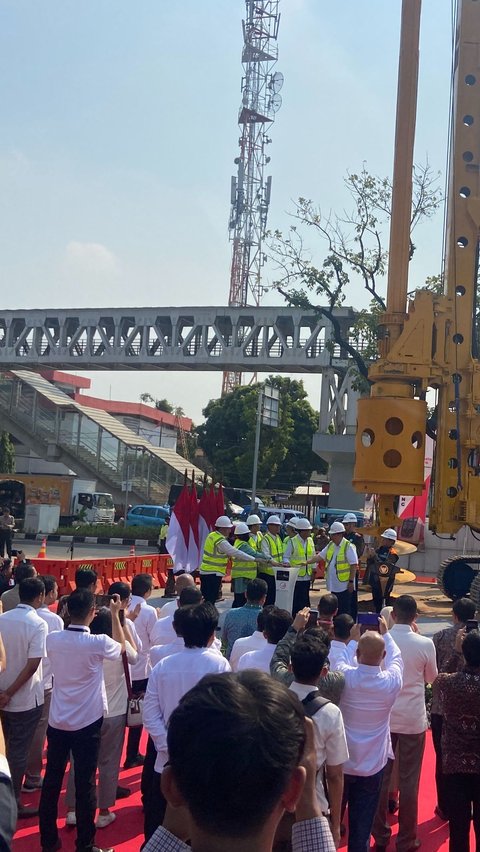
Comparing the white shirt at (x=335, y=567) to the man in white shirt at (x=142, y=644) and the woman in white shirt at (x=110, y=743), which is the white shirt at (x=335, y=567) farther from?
the woman in white shirt at (x=110, y=743)

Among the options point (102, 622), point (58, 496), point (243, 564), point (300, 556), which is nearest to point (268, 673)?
point (102, 622)

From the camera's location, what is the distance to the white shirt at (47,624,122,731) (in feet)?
18.0

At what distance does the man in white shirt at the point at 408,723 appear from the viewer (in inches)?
230

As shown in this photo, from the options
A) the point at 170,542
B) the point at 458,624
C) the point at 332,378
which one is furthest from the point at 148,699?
the point at 332,378

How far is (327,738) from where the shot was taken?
4.13 m

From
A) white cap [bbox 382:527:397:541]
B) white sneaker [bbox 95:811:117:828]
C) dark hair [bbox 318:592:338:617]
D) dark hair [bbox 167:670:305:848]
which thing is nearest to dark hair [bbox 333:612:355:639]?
dark hair [bbox 318:592:338:617]

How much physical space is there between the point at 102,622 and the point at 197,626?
4.58 feet

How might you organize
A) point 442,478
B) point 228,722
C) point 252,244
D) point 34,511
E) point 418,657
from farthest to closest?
1. point 252,244
2. point 34,511
3. point 442,478
4. point 418,657
5. point 228,722

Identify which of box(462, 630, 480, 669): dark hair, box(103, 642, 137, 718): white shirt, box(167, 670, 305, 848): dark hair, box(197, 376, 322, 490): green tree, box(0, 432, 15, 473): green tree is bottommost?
box(103, 642, 137, 718): white shirt

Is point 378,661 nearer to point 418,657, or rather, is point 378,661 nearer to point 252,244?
point 418,657

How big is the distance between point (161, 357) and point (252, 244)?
18.3 m

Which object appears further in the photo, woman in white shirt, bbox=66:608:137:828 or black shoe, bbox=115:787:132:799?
black shoe, bbox=115:787:132:799

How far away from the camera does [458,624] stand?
658cm

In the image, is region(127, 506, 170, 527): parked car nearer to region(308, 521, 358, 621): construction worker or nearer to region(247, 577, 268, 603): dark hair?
region(308, 521, 358, 621): construction worker
